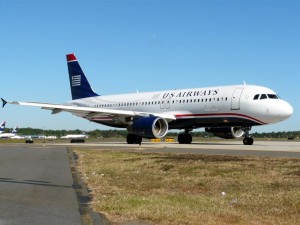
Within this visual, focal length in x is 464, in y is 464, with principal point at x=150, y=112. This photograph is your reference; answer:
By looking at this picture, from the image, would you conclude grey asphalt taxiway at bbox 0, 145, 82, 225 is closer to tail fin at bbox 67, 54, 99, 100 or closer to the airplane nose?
the airplane nose

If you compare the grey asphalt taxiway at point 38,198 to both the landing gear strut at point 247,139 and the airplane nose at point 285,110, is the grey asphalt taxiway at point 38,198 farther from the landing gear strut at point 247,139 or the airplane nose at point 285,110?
the landing gear strut at point 247,139

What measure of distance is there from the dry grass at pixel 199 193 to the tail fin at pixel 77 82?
32.2 metres

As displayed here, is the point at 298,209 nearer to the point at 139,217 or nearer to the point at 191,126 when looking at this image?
the point at 139,217

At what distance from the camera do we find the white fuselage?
103 feet

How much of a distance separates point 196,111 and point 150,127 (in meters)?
4.15

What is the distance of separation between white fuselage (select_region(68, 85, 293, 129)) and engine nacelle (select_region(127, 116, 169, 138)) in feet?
7.50

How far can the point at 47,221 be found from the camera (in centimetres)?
646

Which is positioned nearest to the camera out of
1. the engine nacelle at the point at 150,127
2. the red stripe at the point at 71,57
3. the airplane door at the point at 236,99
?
the airplane door at the point at 236,99

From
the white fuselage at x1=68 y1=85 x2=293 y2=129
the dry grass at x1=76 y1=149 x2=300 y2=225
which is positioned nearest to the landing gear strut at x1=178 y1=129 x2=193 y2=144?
the white fuselage at x1=68 y1=85 x2=293 y2=129

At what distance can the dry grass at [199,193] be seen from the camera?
269 inches

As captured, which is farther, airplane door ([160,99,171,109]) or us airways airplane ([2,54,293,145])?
airplane door ([160,99,171,109])

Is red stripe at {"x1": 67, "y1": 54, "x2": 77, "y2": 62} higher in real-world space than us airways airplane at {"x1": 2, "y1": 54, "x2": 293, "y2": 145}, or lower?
higher

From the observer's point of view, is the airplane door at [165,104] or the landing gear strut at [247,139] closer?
the landing gear strut at [247,139]

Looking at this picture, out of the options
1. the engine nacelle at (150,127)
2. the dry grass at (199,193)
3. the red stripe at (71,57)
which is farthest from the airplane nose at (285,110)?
the red stripe at (71,57)
